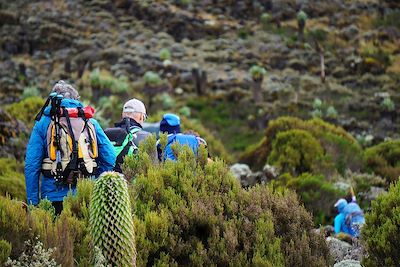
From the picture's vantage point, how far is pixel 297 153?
45.1ft

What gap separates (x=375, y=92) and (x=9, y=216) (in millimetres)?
28308

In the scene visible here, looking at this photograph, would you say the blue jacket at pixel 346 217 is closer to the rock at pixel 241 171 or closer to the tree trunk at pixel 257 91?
the rock at pixel 241 171

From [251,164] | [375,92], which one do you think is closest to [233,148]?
[251,164]

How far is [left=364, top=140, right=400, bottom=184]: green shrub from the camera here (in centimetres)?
1371

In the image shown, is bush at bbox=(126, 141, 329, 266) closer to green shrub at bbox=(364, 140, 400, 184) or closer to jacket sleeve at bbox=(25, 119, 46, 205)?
jacket sleeve at bbox=(25, 119, 46, 205)

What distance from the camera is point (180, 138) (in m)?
5.85

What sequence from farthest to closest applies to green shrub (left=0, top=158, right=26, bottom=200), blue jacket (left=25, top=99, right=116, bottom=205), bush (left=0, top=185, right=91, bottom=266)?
green shrub (left=0, top=158, right=26, bottom=200)
blue jacket (left=25, top=99, right=116, bottom=205)
bush (left=0, top=185, right=91, bottom=266)

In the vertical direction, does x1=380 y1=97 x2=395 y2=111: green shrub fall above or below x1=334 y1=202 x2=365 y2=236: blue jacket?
below

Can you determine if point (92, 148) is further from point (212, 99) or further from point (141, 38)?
point (141, 38)

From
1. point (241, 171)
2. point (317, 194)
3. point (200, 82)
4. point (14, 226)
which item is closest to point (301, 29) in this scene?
point (200, 82)

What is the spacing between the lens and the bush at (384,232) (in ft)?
13.9

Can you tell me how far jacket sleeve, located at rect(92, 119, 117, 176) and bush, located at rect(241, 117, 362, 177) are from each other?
8.97m

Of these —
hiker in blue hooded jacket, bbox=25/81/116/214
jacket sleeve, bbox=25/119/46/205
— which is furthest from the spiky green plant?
jacket sleeve, bbox=25/119/46/205

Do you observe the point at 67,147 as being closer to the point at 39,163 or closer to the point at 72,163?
the point at 72,163
